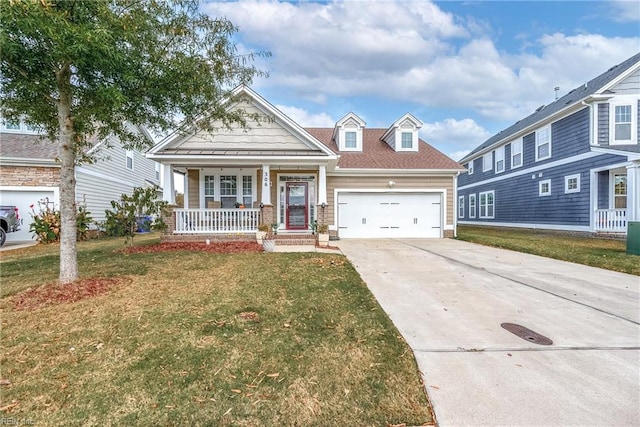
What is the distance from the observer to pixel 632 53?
1421cm

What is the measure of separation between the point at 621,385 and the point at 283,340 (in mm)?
3121

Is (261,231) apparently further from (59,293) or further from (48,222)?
(48,222)

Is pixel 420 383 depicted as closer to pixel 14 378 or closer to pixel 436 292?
pixel 436 292

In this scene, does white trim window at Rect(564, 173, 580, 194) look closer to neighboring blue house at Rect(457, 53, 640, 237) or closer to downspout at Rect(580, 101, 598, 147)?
neighboring blue house at Rect(457, 53, 640, 237)

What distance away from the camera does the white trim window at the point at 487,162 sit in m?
21.4

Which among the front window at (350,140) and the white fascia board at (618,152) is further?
the front window at (350,140)

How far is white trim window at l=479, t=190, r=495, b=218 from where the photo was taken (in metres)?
21.2

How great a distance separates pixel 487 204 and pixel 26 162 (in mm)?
27071

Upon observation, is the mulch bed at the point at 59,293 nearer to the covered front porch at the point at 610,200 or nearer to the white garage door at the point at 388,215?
the white garage door at the point at 388,215

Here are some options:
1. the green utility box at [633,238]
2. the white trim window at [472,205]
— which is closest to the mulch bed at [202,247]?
the green utility box at [633,238]

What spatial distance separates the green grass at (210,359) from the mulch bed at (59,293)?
0.53 feet

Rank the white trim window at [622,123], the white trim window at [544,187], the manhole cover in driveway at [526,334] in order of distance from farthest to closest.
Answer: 1. the white trim window at [544,187]
2. the white trim window at [622,123]
3. the manhole cover in driveway at [526,334]

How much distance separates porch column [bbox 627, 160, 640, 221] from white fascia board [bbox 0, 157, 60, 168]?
2245 centimetres

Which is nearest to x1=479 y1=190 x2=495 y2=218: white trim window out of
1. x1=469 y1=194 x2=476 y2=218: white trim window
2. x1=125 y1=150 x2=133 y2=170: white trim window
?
x1=469 y1=194 x2=476 y2=218: white trim window
